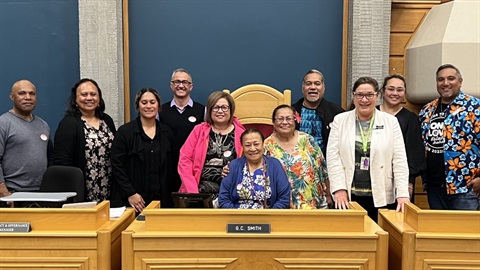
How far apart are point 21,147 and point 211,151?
3.81 ft

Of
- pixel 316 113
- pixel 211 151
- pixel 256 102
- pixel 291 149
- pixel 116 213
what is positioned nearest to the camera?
pixel 116 213

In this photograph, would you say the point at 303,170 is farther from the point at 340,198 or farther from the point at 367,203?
the point at 367,203

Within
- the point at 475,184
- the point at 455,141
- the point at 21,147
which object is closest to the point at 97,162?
the point at 21,147

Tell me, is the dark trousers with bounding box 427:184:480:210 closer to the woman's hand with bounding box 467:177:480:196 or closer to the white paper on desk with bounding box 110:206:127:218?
the woman's hand with bounding box 467:177:480:196

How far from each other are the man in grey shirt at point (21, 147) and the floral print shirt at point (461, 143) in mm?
2475

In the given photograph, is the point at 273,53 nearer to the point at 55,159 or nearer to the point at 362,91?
the point at 362,91

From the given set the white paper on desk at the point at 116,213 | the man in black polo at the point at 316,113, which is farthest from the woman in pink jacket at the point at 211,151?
the white paper on desk at the point at 116,213

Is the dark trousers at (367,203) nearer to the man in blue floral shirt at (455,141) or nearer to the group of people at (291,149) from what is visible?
the group of people at (291,149)

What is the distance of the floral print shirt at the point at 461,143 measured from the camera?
2682 millimetres

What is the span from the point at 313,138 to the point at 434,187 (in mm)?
863

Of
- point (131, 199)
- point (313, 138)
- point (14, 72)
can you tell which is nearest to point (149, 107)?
point (131, 199)

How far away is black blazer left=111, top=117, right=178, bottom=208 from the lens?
2637mm

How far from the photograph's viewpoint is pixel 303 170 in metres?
2.44

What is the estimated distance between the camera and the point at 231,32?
3.77 meters
